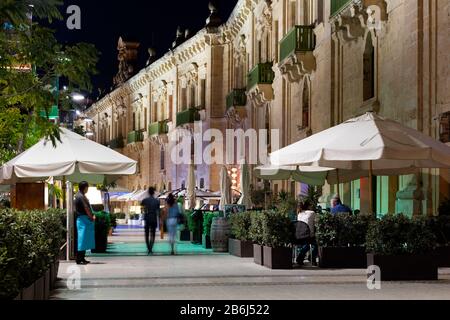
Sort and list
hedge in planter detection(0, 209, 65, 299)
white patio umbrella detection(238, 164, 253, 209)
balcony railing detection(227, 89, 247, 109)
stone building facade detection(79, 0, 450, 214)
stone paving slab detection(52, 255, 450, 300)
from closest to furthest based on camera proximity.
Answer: hedge in planter detection(0, 209, 65, 299) → stone paving slab detection(52, 255, 450, 300) → stone building facade detection(79, 0, 450, 214) → white patio umbrella detection(238, 164, 253, 209) → balcony railing detection(227, 89, 247, 109)

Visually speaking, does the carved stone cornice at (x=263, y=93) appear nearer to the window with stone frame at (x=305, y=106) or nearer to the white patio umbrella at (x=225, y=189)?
the window with stone frame at (x=305, y=106)

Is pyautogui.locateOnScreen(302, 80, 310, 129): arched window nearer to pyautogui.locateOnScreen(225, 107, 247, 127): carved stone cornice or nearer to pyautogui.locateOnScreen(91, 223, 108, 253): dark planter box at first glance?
pyautogui.locateOnScreen(91, 223, 108, 253): dark planter box

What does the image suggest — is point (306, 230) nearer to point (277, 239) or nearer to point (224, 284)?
point (277, 239)

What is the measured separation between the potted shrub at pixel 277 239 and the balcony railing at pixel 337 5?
31.9ft

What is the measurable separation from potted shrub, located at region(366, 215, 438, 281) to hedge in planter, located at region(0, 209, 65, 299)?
493 cm

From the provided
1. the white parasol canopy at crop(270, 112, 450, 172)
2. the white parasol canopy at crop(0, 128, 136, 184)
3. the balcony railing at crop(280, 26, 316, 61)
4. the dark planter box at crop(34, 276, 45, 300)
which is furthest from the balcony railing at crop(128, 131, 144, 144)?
the dark planter box at crop(34, 276, 45, 300)

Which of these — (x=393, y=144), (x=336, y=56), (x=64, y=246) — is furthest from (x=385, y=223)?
(x=336, y=56)

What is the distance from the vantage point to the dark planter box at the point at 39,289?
1067 centimetres

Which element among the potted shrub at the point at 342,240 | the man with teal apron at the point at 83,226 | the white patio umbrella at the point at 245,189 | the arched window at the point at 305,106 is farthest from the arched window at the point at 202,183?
the potted shrub at the point at 342,240

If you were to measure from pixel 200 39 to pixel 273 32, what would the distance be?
15201 millimetres

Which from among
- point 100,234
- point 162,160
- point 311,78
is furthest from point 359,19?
point 162,160

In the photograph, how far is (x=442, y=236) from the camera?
17.3 metres

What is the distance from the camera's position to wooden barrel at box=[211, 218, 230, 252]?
77.3 feet
